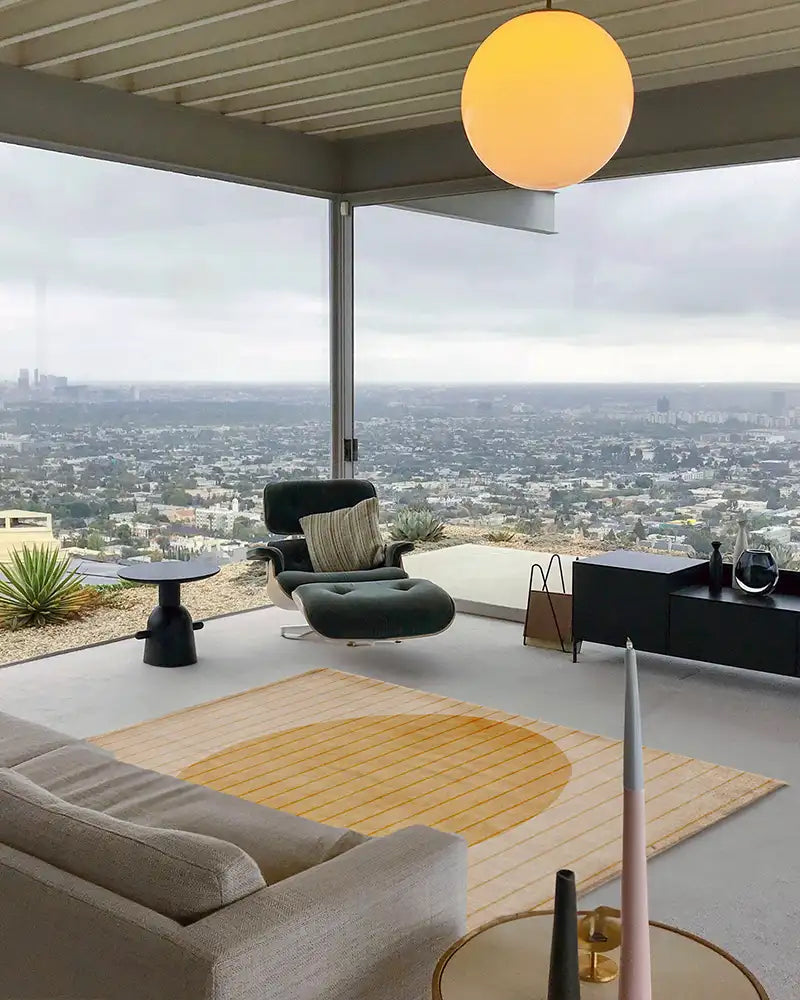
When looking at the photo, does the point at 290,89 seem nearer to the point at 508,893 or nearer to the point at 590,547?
the point at 590,547

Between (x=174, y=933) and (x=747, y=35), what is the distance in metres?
4.35

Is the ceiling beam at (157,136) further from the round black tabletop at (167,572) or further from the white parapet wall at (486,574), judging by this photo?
the white parapet wall at (486,574)

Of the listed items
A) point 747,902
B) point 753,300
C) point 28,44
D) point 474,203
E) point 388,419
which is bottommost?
point 747,902

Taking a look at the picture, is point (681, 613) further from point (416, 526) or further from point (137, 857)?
point (137, 857)

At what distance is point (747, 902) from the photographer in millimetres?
3084

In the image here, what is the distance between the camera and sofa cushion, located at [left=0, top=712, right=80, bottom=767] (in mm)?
2875

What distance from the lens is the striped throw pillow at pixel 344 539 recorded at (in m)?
6.24

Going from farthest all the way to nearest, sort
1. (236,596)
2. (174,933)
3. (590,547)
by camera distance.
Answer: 1. (236,596)
2. (590,547)
3. (174,933)

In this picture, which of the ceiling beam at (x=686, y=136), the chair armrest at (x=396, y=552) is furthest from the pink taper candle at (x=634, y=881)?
the chair armrest at (x=396, y=552)

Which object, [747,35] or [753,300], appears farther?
[753,300]

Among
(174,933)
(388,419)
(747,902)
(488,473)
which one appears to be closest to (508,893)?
(747,902)

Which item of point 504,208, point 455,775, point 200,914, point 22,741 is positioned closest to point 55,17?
point 504,208

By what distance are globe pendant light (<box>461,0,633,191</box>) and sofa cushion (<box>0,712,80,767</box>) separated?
193 cm

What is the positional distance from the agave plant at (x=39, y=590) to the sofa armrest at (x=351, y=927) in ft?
13.6
